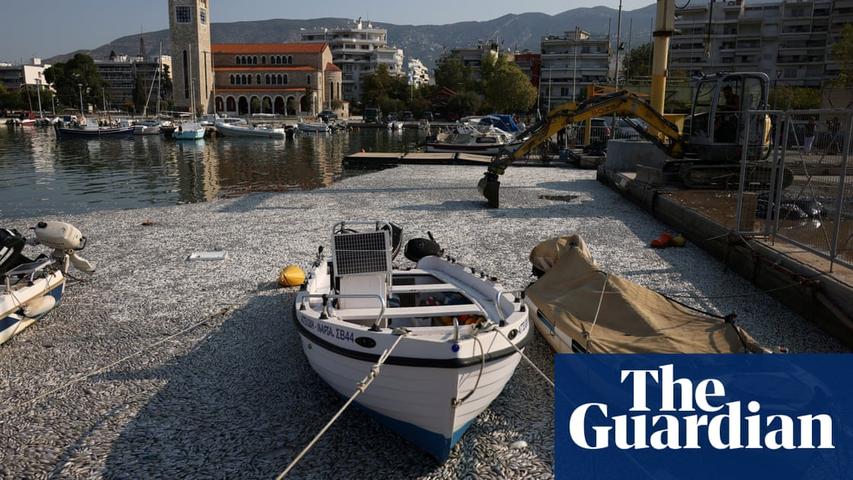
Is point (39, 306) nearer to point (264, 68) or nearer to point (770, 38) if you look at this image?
point (770, 38)

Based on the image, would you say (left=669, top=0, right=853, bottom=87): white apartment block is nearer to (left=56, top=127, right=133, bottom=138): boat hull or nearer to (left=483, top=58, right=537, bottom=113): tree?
(left=483, top=58, right=537, bottom=113): tree

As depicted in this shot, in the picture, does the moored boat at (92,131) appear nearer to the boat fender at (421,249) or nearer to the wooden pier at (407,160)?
the wooden pier at (407,160)

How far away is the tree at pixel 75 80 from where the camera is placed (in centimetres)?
13400

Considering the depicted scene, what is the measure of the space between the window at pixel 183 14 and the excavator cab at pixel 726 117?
11796cm

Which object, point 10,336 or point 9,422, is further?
point 10,336

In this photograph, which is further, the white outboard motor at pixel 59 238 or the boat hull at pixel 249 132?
the boat hull at pixel 249 132

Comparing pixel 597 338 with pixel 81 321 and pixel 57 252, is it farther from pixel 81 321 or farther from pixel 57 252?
pixel 57 252

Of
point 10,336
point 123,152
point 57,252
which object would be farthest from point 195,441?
point 123,152

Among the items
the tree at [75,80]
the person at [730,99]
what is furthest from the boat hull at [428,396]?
the tree at [75,80]

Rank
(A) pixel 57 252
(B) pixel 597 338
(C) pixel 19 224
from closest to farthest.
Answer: (B) pixel 597 338
(A) pixel 57 252
(C) pixel 19 224

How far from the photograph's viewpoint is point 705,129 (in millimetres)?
18266

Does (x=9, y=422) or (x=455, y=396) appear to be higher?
(x=455, y=396)

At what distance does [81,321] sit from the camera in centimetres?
905

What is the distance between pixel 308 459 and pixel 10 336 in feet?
16.3
